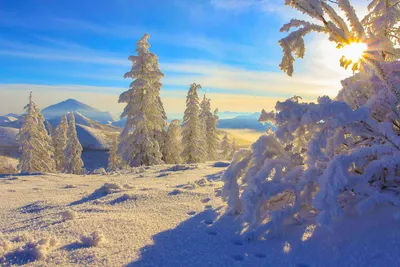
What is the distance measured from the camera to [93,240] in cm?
283

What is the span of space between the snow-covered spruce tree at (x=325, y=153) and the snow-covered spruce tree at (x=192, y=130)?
31.5 m

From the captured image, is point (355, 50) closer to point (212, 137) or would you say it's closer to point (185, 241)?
point (185, 241)

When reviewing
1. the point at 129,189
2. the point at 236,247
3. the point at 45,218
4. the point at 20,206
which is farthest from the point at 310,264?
the point at 20,206

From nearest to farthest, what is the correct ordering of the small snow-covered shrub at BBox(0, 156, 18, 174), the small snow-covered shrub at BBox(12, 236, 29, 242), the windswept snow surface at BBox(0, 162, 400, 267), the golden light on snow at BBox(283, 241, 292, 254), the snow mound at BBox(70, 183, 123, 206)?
the windswept snow surface at BBox(0, 162, 400, 267) < the golden light on snow at BBox(283, 241, 292, 254) < the small snow-covered shrub at BBox(12, 236, 29, 242) < the snow mound at BBox(70, 183, 123, 206) < the small snow-covered shrub at BBox(0, 156, 18, 174)

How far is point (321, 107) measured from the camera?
2.82m

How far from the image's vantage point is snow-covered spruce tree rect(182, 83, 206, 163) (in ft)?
115

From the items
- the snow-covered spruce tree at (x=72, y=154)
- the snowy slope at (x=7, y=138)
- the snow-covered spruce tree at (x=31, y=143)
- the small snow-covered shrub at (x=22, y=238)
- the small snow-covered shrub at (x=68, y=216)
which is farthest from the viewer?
the snowy slope at (x=7, y=138)

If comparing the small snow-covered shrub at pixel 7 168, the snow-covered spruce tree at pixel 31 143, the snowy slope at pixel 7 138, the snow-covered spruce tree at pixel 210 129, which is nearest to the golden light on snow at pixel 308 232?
the snow-covered spruce tree at pixel 31 143

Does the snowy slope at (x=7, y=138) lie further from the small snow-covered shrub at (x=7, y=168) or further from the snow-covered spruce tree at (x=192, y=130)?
the snow-covered spruce tree at (x=192, y=130)

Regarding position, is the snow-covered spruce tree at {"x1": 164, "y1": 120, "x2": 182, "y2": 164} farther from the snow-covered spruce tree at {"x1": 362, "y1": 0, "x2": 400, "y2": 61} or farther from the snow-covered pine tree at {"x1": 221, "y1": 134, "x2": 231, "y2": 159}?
the snow-covered spruce tree at {"x1": 362, "y1": 0, "x2": 400, "y2": 61}

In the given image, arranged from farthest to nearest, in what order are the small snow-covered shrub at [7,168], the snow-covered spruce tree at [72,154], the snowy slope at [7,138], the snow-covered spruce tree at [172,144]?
the snowy slope at [7,138] → the snow-covered spruce tree at [72,154] → the small snow-covered shrub at [7,168] → the snow-covered spruce tree at [172,144]

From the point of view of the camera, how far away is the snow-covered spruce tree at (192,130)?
115ft

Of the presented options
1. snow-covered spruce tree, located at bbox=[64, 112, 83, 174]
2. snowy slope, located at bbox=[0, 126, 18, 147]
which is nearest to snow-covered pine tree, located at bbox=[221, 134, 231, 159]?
snow-covered spruce tree, located at bbox=[64, 112, 83, 174]

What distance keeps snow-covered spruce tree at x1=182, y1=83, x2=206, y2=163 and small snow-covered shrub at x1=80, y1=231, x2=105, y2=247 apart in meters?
32.2
